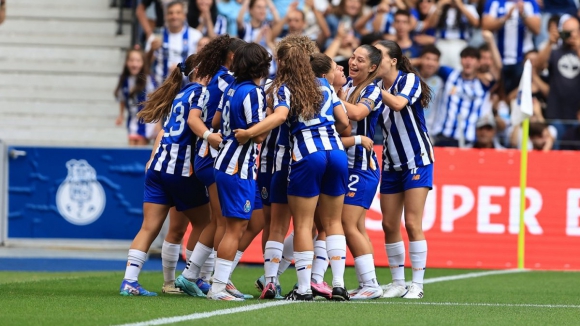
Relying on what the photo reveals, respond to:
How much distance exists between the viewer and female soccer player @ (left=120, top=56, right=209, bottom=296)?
841 centimetres

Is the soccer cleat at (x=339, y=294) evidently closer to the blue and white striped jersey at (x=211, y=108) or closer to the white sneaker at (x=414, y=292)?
the white sneaker at (x=414, y=292)

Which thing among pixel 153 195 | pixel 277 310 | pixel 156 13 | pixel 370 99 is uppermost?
pixel 156 13

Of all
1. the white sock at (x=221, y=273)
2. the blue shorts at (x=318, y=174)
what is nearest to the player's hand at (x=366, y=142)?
the blue shorts at (x=318, y=174)

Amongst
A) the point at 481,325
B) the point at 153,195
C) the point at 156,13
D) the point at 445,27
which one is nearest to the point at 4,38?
the point at 156,13

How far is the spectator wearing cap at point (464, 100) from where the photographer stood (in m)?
14.2

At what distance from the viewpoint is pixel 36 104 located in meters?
→ 17.4

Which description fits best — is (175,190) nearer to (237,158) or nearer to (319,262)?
(237,158)

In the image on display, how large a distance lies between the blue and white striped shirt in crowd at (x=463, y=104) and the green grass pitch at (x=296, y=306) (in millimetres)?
3996

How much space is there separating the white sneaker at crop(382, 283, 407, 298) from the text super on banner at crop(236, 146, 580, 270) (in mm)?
3829

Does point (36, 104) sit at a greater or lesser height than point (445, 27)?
lesser

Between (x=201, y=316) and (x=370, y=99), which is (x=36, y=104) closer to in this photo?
(x=370, y=99)

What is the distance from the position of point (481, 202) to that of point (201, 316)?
6.96m

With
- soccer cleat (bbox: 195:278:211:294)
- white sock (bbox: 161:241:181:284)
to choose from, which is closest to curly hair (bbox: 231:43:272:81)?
white sock (bbox: 161:241:181:284)

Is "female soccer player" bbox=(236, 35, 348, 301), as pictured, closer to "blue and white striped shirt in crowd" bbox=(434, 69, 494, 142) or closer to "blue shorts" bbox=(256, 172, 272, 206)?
"blue shorts" bbox=(256, 172, 272, 206)
